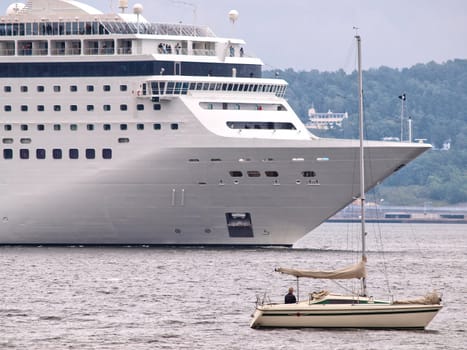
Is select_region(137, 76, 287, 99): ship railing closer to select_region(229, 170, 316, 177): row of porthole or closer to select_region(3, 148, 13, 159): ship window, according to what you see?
select_region(229, 170, 316, 177): row of porthole

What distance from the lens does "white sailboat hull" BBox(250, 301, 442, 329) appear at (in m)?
47.4

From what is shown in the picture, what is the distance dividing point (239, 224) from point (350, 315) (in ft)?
89.4

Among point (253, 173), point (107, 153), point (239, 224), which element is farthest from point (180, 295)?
point (107, 153)

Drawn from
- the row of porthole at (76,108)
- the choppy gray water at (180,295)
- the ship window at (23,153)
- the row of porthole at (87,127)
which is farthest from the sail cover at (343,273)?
the ship window at (23,153)

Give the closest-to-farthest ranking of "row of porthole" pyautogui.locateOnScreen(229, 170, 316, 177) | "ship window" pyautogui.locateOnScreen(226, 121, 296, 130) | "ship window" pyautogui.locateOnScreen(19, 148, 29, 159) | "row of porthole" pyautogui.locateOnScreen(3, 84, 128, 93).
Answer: "row of porthole" pyautogui.locateOnScreen(229, 170, 316, 177) < "ship window" pyautogui.locateOnScreen(226, 121, 296, 130) < "row of porthole" pyautogui.locateOnScreen(3, 84, 128, 93) < "ship window" pyautogui.locateOnScreen(19, 148, 29, 159)

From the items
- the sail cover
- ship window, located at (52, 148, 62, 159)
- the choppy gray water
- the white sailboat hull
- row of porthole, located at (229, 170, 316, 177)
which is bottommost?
the choppy gray water

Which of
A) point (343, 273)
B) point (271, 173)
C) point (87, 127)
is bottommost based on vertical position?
point (343, 273)

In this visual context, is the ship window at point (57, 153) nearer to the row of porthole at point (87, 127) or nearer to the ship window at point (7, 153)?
the row of porthole at point (87, 127)

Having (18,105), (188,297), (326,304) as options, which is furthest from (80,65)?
(326,304)

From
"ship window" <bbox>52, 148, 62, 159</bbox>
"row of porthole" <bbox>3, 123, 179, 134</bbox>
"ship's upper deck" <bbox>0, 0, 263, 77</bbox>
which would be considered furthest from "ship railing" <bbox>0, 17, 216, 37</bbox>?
"ship window" <bbox>52, 148, 62, 159</bbox>

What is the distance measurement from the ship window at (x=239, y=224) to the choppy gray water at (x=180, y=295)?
0.86m

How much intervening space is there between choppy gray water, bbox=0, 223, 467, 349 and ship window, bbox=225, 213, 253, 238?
2.83 feet

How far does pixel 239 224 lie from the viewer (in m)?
74.5

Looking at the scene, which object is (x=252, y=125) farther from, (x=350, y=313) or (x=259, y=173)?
(x=350, y=313)
